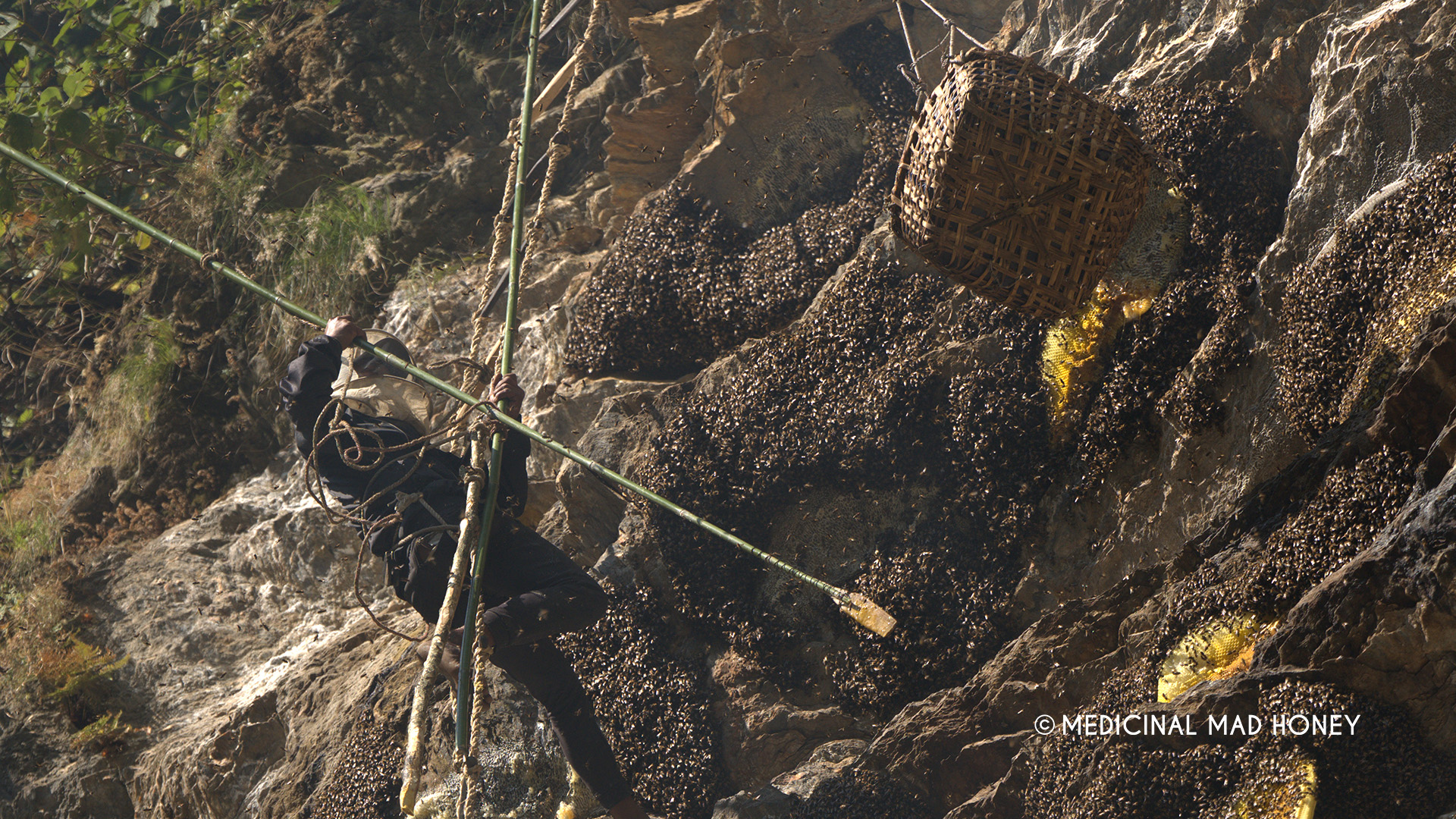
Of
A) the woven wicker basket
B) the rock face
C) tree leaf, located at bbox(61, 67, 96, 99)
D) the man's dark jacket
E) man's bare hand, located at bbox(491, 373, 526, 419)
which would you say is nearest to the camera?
the rock face

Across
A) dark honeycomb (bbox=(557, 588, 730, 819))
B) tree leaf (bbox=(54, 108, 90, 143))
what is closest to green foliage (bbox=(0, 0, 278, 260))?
tree leaf (bbox=(54, 108, 90, 143))

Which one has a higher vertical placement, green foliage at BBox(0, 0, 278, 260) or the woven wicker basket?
green foliage at BBox(0, 0, 278, 260)

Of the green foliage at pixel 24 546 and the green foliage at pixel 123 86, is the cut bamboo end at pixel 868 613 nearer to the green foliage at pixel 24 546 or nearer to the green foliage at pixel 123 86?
A: the green foliage at pixel 24 546

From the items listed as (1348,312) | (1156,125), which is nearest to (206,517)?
(1156,125)

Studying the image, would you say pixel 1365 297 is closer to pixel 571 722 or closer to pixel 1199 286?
pixel 1199 286

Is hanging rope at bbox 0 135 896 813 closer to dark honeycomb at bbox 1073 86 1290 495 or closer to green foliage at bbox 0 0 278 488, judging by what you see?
dark honeycomb at bbox 1073 86 1290 495

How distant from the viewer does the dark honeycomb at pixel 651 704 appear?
14.1 ft

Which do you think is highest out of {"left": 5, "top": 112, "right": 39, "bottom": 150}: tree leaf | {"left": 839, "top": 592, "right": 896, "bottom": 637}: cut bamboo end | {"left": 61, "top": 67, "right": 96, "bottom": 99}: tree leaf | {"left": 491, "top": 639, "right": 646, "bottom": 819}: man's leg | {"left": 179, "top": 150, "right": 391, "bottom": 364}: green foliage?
{"left": 61, "top": 67, "right": 96, "bottom": 99}: tree leaf

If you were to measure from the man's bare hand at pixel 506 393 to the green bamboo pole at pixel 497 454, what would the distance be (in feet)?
0.13

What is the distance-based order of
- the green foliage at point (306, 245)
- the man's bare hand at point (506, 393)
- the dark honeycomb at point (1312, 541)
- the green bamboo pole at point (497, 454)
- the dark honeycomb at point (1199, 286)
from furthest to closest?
the green foliage at point (306, 245)
the man's bare hand at point (506, 393)
the dark honeycomb at point (1199, 286)
the green bamboo pole at point (497, 454)
the dark honeycomb at point (1312, 541)

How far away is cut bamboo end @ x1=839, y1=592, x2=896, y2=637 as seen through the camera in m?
3.42

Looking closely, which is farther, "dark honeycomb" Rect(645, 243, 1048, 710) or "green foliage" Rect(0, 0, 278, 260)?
"green foliage" Rect(0, 0, 278, 260)

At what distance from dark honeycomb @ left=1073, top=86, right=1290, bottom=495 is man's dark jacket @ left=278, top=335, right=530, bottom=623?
260 centimetres

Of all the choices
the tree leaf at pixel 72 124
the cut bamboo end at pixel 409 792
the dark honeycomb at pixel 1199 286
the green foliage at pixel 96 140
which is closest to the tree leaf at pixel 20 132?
the tree leaf at pixel 72 124
